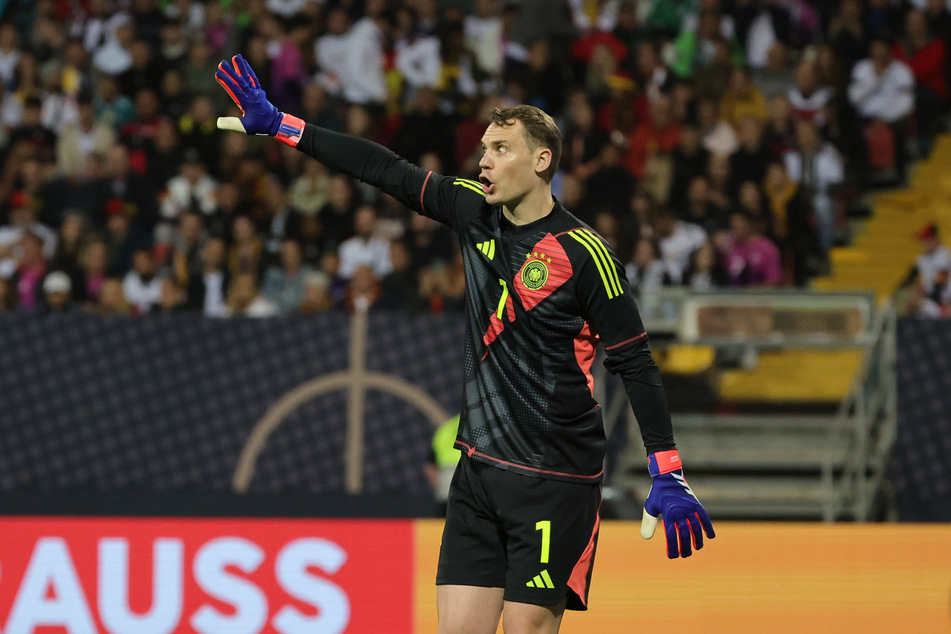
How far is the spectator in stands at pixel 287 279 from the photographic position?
11.4 metres

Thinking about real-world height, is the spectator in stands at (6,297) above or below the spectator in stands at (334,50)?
below

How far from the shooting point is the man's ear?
4.12 meters

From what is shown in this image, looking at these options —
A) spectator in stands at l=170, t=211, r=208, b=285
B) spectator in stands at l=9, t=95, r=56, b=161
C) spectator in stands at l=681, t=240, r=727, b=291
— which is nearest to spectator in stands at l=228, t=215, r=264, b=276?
spectator in stands at l=170, t=211, r=208, b=285

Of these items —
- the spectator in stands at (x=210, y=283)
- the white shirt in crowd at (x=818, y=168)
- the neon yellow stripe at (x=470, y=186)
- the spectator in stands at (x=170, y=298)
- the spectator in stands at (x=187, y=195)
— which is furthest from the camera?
the white shirt in crowd at (x=818, y=168)

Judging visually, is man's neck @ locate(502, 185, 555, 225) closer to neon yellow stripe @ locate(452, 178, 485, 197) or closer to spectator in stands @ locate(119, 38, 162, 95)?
neon yellow stripe @ locate(452, 178, 485, 197)

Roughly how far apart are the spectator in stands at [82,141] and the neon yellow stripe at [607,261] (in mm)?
9741

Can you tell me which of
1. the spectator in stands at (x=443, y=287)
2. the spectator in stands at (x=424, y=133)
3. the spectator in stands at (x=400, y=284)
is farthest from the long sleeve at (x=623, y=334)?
the spectator in stands at (x=424, y=133)

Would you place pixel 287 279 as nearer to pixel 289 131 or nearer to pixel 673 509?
pixel 289 131

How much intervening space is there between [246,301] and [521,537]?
24.4ft

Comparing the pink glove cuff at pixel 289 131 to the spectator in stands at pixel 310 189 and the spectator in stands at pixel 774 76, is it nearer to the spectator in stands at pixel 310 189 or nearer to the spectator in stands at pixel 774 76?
the spectator in stands at pixel 310 189

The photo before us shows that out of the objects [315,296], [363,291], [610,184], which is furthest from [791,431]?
[315,296]

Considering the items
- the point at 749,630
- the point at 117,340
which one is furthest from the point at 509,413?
the point at 117,340

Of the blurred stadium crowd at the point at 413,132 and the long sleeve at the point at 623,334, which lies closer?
the long sleeve at the point at 623,334

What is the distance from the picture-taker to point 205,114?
12812 millimetres
